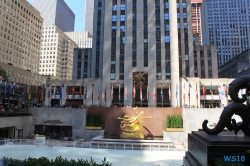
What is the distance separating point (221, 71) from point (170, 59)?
213 ft

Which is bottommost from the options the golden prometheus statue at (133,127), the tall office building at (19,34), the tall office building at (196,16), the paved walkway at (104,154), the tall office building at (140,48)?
the paved walkway at (104,154)

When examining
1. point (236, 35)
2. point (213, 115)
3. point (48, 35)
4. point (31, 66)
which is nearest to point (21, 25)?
Result: point (31, 66)

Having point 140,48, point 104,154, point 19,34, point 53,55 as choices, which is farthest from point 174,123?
point 53,55

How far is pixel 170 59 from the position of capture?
51.4m

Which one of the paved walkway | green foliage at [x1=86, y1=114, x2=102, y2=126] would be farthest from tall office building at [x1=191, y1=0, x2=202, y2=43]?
the paved walkway

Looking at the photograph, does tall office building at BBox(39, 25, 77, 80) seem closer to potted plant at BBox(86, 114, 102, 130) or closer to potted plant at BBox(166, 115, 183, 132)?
potted plant at BBox(86, 114, 102, 130)

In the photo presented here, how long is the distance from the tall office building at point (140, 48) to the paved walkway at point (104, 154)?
85.7 ft

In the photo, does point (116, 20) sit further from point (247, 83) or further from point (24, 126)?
point (247, 83)

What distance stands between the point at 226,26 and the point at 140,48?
110 m

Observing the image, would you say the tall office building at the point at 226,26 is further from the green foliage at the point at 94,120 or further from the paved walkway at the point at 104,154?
the paved walkway at the point at 104,154

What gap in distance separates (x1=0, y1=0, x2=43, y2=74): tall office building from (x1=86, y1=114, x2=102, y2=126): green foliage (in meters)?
63.3

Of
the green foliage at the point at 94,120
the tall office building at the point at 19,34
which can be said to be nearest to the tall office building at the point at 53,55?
the tall office building at the point at 19,34

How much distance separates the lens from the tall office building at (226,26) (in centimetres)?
13112

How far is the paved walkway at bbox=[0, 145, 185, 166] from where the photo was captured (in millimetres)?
18722
